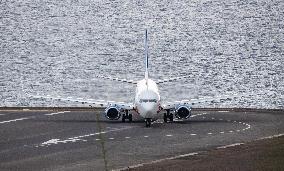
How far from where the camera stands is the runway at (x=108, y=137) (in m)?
63.0

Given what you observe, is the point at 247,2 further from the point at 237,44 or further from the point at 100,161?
the point at 100,161

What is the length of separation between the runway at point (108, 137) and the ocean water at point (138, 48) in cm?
2523

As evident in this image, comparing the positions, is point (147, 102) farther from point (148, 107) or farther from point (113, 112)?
point (113, 112)

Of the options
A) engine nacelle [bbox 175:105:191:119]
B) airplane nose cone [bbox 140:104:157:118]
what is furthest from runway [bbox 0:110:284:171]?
airplane nose cone [bbox 140:104:157:118]

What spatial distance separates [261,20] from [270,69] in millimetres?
17552

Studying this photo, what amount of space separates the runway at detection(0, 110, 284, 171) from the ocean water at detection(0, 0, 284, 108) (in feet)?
82.8

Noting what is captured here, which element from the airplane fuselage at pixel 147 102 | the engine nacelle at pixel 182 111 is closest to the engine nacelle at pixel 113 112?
the airplane fuselage at pixel 147 102

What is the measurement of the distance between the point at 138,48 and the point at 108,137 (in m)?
66.2

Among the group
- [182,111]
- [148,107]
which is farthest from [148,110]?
[182,111]

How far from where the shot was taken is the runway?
63.0 metres

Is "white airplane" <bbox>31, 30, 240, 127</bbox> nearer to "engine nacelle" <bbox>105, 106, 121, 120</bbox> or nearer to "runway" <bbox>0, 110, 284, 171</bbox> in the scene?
"engine nacelle" <bbox>105, 106, 121, 120</bbox>

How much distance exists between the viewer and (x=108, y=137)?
77.9 metres

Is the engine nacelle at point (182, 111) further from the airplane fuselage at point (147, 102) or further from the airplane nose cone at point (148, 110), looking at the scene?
the airplane nose cone at point (148, 110)

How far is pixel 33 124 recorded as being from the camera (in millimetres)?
90938
